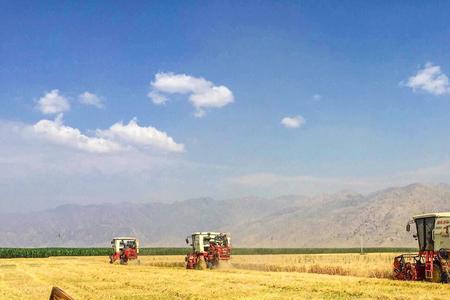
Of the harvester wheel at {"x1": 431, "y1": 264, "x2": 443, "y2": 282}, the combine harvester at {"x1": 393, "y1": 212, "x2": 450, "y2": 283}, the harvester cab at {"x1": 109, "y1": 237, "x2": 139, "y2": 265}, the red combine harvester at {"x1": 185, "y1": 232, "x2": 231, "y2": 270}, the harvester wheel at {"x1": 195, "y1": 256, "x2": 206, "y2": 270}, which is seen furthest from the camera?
the harvester cab at {"x1": 109, "y1": 237, "x2": 139, "y2": 265}

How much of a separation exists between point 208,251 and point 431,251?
2205 cm

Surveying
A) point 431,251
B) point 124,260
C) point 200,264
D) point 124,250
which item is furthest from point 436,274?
point 124,250

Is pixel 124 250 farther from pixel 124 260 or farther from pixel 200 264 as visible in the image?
pixel 200 264

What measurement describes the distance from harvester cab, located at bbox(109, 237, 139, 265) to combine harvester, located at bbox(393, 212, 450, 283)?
1334 inches

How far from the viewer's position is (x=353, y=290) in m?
22.6

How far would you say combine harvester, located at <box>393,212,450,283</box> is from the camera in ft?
90.6

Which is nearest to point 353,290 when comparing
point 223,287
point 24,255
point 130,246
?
point 223,287

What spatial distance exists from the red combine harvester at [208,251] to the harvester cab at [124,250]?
1298 cm

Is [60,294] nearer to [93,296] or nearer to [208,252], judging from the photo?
[93,296]

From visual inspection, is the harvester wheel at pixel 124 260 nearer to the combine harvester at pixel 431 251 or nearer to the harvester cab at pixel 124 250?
the harvester cab at pixel 124 250

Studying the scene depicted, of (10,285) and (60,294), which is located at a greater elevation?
(60,294)

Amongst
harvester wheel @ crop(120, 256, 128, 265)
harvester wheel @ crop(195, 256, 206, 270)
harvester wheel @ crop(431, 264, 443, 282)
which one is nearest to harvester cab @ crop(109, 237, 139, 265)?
harvester wheel @ crop(120, 256, 128, 265)

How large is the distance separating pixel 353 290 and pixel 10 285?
16850 mm

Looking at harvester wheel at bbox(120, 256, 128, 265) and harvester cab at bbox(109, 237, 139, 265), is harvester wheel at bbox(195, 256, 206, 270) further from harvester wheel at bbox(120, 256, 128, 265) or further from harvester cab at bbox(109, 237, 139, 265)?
harvester wheel at bbox(120, 256, 128, 265)
